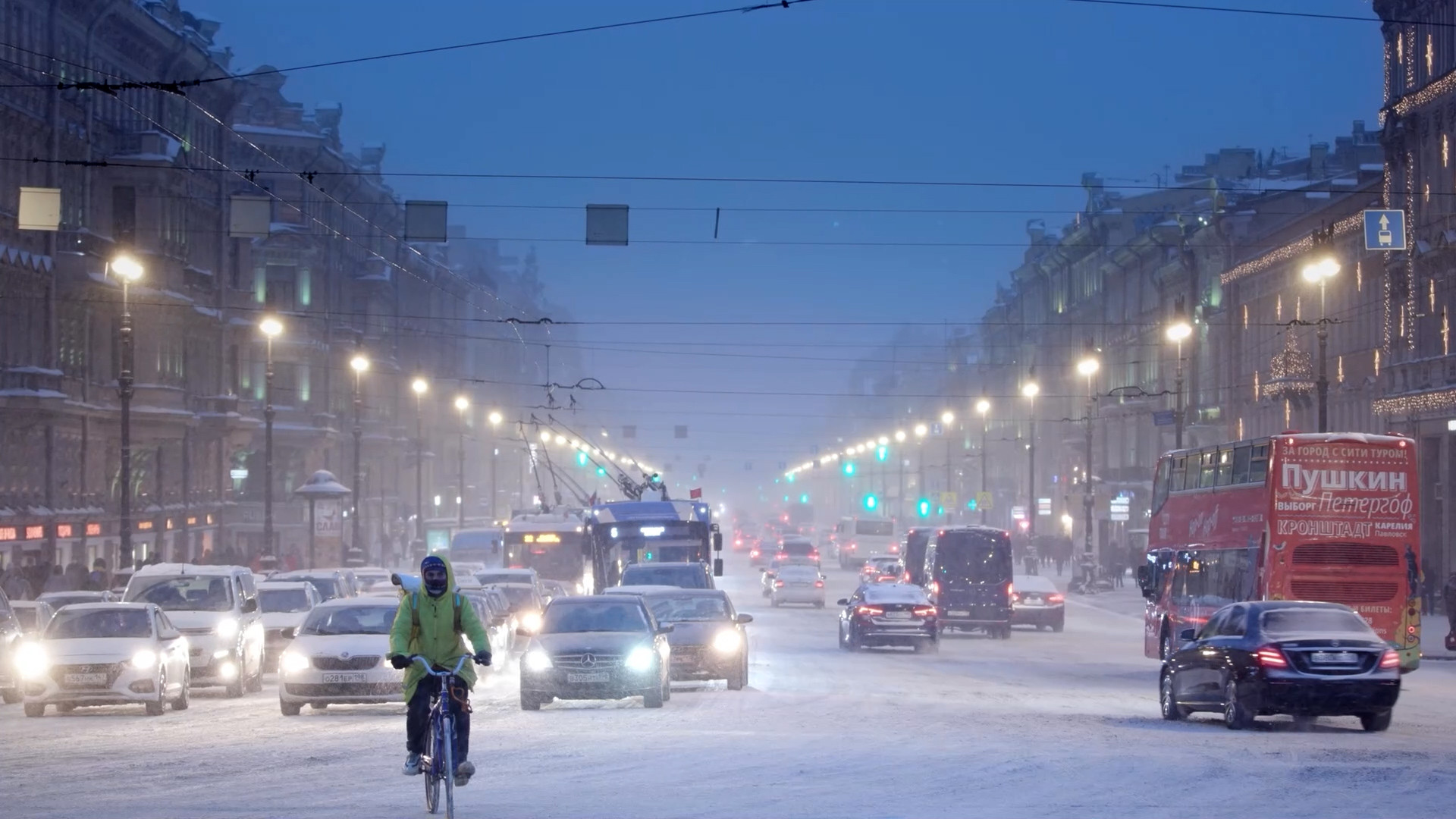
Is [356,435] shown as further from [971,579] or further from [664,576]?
[664,576]

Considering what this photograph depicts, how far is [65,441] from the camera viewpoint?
171 ft

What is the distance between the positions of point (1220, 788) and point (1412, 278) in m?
41.9

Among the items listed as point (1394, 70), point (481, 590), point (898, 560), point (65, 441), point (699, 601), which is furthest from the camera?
point (898, 560)

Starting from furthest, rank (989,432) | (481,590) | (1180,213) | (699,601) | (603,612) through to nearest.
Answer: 1. (989,432)
2. (1180,213)
3. (481,590)
4. (699,601)
5. (603,612)

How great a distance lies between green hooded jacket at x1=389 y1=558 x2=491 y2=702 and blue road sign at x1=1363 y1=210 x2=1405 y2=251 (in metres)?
29.9

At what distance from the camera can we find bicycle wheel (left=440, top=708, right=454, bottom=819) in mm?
12680

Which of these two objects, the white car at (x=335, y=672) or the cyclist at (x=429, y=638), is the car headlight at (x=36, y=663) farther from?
the cyclist at (x=429, y=638)

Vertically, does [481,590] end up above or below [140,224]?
below

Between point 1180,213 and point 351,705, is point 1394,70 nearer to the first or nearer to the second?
point 1180,213

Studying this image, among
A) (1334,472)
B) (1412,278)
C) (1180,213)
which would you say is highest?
(1180,213)

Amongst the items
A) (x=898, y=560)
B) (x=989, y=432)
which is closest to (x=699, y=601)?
(x=898, y=560)

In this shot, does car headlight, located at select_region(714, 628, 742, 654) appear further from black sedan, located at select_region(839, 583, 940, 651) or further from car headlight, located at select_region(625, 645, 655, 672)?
black sedan, located at select_region(839, 583, 940, 651)

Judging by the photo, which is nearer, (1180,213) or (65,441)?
(65,441)

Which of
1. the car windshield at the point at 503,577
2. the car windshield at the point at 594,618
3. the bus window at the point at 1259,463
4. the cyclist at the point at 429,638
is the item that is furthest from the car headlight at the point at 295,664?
the car windshield at the point at 503,577
